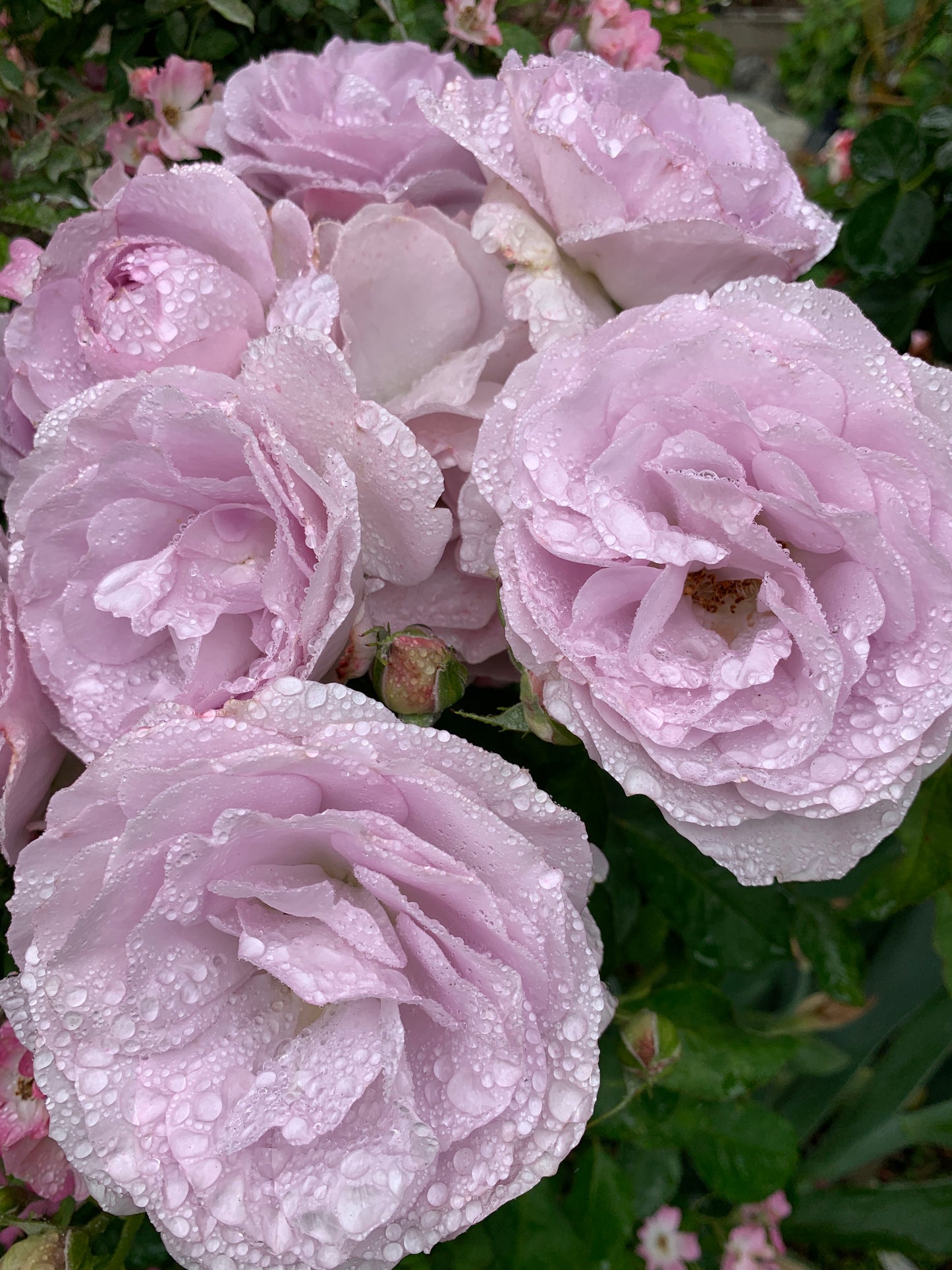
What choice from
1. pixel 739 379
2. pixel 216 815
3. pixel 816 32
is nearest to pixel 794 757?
pixel 739 379

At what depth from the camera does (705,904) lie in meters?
1.07

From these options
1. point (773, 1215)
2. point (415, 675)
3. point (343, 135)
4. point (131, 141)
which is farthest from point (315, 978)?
point (773, 1215)

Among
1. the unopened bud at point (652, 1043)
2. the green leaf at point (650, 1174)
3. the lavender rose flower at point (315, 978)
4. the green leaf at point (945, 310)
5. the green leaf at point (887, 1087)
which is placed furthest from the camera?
the green leaf at point (887, 1087)

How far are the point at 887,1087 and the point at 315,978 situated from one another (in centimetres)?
134

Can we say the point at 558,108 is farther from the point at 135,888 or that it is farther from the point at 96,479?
the point at 135,888

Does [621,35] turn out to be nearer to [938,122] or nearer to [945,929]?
[938,122]

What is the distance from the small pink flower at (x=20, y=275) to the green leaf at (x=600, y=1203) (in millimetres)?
1116

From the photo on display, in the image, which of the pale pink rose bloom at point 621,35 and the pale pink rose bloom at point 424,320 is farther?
the pale pink rose bloom at point 621,35

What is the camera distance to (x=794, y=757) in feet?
1.86

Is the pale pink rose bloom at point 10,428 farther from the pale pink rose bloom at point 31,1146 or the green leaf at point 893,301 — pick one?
the green leaf at point 893,301

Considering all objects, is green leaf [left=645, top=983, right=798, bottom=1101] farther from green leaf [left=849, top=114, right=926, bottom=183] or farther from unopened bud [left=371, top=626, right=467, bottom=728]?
green leaf [left=849, top=114, right=926, bottom=183]

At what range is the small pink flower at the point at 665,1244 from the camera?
1503 millimetres

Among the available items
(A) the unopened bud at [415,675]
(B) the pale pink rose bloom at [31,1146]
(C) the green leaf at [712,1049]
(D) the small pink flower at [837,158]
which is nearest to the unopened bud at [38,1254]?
(B) the pale pink rose bloom at [31,1146]

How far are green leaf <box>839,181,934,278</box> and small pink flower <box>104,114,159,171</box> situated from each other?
0.83 m
